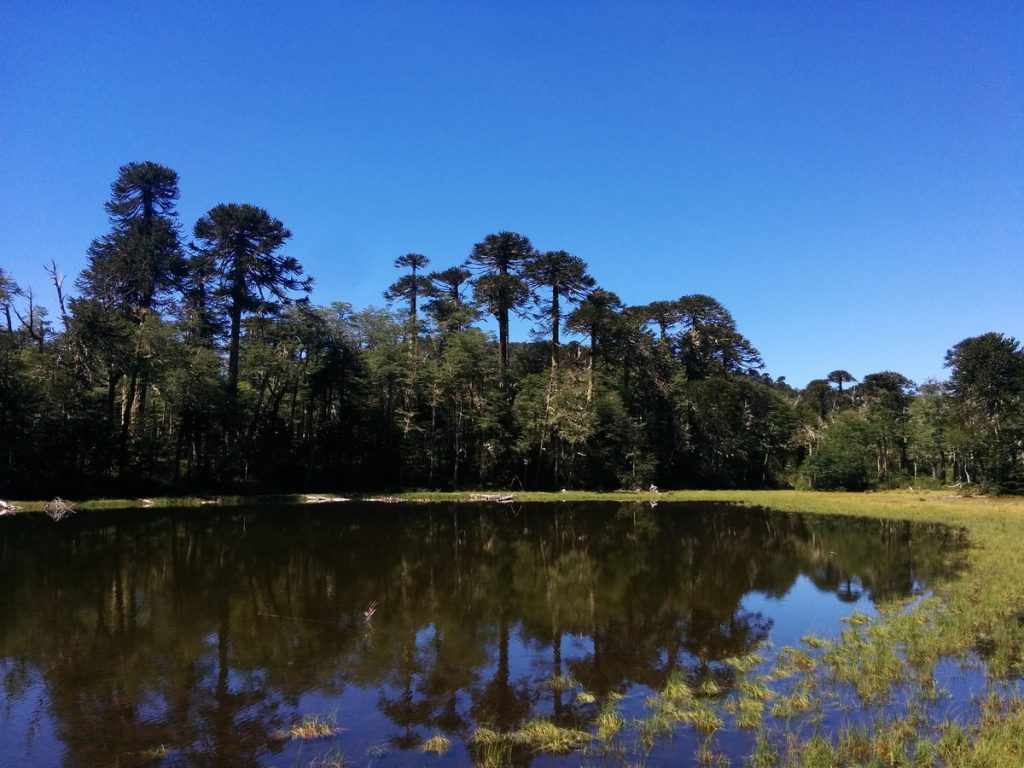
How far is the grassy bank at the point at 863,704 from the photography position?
22.0ft

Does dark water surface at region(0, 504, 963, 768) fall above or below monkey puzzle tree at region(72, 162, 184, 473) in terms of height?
below

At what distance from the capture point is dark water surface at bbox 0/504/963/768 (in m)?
7.68

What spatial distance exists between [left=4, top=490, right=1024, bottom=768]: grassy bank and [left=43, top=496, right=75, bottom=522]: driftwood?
97.1 ft

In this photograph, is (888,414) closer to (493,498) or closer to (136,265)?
(493,498)

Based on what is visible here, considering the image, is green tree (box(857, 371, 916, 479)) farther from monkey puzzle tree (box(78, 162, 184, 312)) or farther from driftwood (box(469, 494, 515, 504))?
monkey puzzle tree (box(78, 162, 184, 312))

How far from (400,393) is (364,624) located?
124ft

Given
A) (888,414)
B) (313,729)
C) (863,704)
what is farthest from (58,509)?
(888,414)

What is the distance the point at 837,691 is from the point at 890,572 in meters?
11.6

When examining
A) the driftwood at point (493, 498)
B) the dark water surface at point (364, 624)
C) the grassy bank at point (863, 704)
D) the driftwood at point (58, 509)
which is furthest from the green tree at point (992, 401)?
the driftwood at point (58, 509)

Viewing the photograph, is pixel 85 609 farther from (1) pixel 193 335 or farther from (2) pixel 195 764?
(1) pixel 193 335

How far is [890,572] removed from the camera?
18.1m

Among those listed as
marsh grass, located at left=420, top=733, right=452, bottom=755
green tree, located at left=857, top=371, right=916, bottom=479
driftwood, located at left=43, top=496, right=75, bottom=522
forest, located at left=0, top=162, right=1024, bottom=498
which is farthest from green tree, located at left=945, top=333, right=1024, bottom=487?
driftwood, located at left=43, top=496, right=75, bottom=522

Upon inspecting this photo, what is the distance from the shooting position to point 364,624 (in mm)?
12211

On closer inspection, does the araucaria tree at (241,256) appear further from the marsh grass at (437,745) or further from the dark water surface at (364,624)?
the marsh grass at (437,745)
